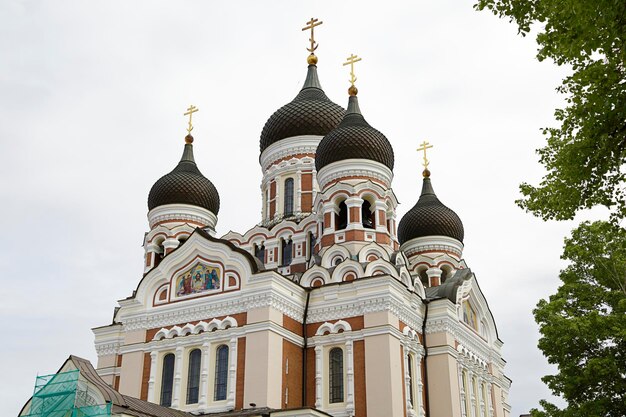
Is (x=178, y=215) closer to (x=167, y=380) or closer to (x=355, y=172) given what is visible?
(x=355, y=172)

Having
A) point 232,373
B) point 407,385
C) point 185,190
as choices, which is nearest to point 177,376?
point 232,373

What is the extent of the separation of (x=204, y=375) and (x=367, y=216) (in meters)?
7.31

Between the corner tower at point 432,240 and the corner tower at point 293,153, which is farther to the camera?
the corner tower at point 432,240

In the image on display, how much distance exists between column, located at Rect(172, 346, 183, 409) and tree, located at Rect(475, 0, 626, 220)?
11771 mm

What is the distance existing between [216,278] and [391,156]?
7.19m

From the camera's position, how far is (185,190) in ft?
81.6

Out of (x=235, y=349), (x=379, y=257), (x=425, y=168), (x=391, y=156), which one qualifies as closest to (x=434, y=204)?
(x=425, y=168)

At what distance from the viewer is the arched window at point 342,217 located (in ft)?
71.0

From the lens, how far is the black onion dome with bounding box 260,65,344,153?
998 inches

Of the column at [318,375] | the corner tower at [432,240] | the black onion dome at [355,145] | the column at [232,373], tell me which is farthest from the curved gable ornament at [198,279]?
the corner tower at [432,240]

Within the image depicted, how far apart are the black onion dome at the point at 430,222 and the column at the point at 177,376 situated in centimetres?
1081

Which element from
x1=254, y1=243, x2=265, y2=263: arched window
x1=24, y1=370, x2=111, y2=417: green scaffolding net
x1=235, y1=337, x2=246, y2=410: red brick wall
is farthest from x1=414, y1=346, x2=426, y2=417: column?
x1=24, y1=370, x2=111, y2=417: green scaffolding net

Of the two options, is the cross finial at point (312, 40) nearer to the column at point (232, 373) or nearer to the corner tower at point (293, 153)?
the corner tower at point (293, 153)

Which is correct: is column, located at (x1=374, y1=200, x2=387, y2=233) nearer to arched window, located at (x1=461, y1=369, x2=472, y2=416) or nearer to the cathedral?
the cathedral
